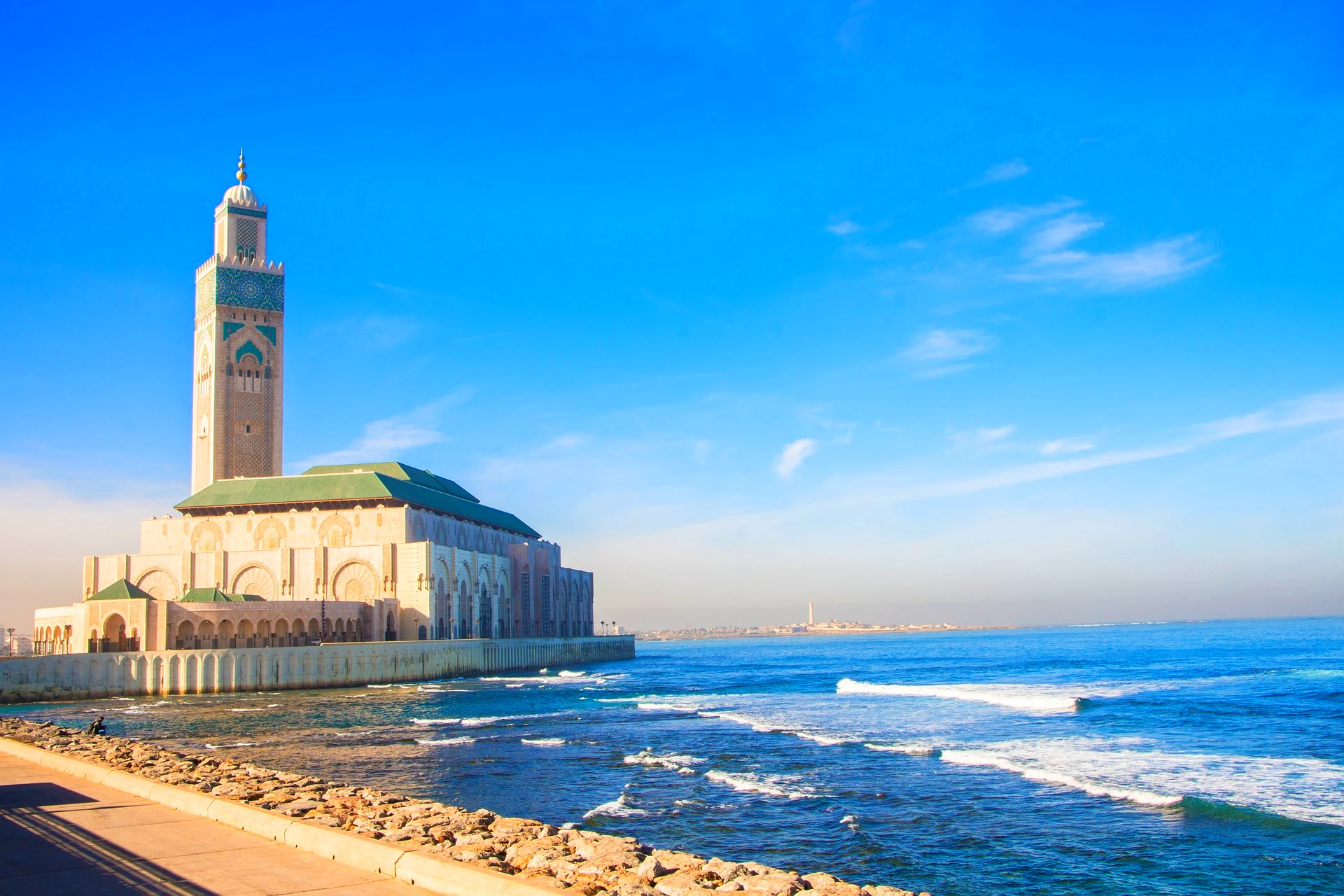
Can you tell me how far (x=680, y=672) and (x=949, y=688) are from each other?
35.8 meters

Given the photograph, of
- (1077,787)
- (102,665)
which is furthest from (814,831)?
(102,665)

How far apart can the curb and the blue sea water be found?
26.2 feet

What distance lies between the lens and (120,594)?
213ft

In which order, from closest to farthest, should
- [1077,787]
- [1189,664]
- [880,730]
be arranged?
1. [1077,787]
2. [880,730]
3. [1189,664]

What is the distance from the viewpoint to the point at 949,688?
59312 mm

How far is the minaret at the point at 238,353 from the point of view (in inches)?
3762

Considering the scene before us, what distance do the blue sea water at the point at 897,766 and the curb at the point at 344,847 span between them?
800 centimetres

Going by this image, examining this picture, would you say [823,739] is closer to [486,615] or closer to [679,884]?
[679,884]

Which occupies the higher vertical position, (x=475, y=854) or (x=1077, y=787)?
(x=475, y=854)

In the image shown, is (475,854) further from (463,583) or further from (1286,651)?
(1286,651)

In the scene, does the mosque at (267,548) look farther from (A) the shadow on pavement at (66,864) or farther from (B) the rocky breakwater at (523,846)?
(A) the shadow on pavement at (66,864)

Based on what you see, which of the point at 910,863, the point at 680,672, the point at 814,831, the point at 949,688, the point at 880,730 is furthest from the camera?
the point at 680,672

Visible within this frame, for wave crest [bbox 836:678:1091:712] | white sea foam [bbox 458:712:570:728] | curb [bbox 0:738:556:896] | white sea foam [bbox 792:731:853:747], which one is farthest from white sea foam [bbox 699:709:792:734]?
curb [bbox 0:738:556:896]

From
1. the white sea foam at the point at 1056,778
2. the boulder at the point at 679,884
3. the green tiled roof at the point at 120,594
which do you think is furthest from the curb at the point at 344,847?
the green tiled roof at the point at 120,594
